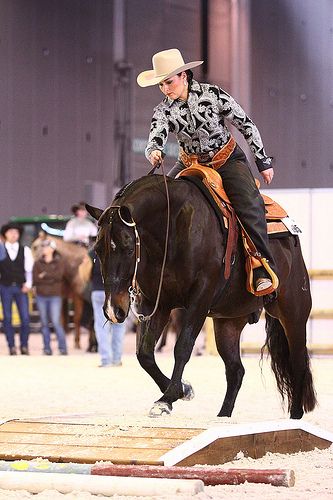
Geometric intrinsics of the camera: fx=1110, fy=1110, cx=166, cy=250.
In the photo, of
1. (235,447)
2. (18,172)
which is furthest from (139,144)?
(235,447)

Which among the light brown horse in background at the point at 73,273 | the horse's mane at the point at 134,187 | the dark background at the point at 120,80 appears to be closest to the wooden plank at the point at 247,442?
the horse's mane at the point at 134,187

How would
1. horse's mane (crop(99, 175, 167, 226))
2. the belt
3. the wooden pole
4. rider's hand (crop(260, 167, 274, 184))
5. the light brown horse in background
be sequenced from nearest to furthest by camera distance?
the wooden pole → horse's mane (crop(99, 175, 167, 226)) → the belt → rider's hand (crop(260, 167, 274, 184)) → the light brown horse in background

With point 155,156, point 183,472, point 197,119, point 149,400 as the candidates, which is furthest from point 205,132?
point 149,400

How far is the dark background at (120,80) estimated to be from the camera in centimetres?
2127

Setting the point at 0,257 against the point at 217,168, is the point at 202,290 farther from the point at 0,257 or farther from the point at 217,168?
the point at 0,257

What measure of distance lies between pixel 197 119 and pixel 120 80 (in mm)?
16470

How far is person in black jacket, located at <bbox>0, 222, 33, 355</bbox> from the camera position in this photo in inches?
630

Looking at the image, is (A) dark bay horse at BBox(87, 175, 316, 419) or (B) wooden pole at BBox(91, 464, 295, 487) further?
(A) dark bay horse at BBox(87, 175, 316, 419)

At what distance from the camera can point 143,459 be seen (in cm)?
505

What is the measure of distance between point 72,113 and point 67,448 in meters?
17.6

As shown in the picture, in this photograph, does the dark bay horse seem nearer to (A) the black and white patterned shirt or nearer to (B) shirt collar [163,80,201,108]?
(A) the black and white patterned shirt

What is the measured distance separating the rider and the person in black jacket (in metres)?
9.17

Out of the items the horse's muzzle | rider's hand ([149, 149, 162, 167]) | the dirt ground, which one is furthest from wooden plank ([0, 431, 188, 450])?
rider's hand ([149, 149, 162, 167])

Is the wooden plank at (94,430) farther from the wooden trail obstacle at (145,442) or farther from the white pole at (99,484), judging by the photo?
the white pole at (99,484)
